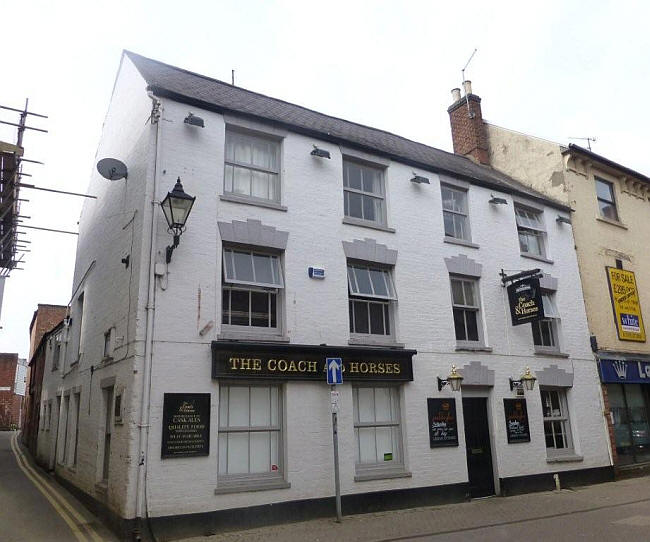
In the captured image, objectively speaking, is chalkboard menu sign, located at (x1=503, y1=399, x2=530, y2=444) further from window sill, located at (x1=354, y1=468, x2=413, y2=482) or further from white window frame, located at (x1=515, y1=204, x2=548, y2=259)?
white window frame, located at (x1=515, y1=204, x2=548, y2=259)

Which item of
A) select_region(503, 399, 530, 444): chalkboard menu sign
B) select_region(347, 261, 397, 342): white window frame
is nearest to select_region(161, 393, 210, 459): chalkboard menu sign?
select_region(347, 261, 397, 342): white window frame

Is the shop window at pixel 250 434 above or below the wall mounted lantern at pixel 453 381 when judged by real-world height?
below

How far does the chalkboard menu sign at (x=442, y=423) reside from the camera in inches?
448

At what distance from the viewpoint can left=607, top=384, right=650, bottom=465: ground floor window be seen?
1515cm

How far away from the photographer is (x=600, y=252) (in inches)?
660

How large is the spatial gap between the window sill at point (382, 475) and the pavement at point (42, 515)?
15.0 ft

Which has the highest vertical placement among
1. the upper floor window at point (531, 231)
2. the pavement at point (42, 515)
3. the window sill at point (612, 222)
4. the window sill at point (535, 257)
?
the window sill at point (612, 222)

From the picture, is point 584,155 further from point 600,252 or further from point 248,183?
point 248,183

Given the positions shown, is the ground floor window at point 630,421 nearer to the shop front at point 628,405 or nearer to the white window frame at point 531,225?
the shop front at point 628,405

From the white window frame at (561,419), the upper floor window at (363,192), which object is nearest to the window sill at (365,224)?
the upper floor window at (363,192)

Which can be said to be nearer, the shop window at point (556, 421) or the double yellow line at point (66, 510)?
the double yellow line at point (66, 510)

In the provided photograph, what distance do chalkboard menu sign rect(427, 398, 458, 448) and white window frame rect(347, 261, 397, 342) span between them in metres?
1.77

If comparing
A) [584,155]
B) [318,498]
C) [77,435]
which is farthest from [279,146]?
[584,155]

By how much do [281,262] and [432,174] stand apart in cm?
533
